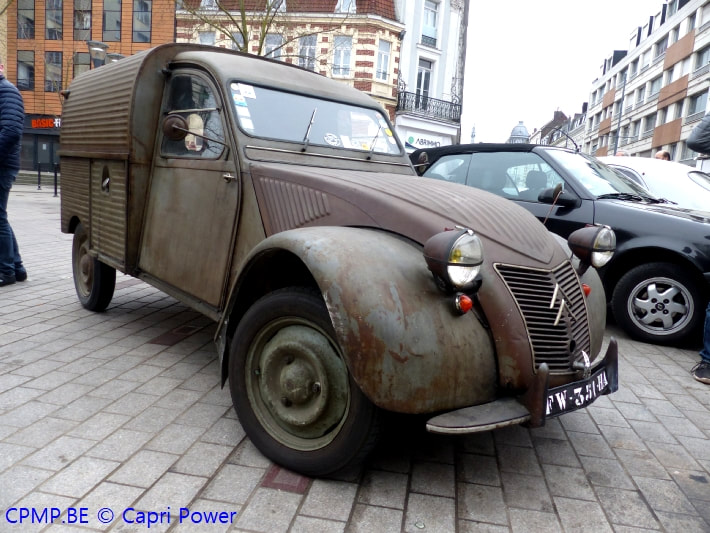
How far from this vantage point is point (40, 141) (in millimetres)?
35531

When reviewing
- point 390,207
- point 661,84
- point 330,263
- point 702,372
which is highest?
point 661,84

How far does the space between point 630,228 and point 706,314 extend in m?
1.19

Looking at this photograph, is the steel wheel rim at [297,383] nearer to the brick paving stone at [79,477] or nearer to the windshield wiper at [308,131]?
the brick paving stone at [79,477]

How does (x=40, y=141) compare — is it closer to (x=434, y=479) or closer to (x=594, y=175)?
(x=594, y=175)

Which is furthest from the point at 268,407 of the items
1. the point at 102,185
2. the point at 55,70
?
the point at 55,70

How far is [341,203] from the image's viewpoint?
296cm

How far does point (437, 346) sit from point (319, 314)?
1.83ft

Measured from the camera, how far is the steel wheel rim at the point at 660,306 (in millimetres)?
5195

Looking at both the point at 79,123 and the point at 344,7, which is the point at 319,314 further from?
the point at 344,7

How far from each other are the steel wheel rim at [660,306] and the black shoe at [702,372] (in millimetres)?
839

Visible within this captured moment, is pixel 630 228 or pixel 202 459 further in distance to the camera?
pixel 630 228

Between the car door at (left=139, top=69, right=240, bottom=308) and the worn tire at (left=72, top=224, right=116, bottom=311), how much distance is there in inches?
42.5

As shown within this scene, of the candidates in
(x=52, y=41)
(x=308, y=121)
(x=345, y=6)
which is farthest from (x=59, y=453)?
(x=52, y=41)

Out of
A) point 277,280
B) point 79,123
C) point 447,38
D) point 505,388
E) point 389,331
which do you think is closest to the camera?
point 389,331
